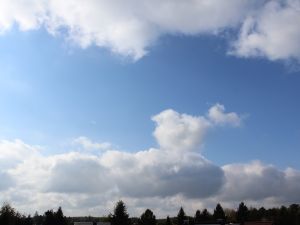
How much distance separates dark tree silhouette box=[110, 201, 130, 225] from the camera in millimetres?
85619

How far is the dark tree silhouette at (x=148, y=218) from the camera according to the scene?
127125mm

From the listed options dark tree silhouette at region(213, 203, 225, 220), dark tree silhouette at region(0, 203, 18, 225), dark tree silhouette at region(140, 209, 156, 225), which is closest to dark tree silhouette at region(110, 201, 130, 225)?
dark tree silhouette at region(0, 203, 18, 225)

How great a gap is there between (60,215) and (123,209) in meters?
30.1

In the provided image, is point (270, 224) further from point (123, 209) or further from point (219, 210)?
point (219, 210)

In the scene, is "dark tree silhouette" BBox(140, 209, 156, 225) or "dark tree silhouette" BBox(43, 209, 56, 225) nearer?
"dark tree silhouette" BBox(43, 209, 56, 225)

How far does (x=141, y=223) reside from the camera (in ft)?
418

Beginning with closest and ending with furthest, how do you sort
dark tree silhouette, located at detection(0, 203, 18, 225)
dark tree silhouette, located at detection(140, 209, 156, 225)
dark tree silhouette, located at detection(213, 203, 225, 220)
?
dark tree silhouette, located at detection(0, 203, 18, 225) → dark tree silhouette, located at detection(140, 209, 156, 225) → dark tree silhouette, located at detection(213, 203, 225, 220)

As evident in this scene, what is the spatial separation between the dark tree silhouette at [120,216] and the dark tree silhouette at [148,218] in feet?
136

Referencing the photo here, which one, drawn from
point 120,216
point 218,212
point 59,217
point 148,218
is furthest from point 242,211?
point 120,216

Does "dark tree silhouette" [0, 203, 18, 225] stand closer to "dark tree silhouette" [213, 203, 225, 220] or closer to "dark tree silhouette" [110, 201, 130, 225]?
"dark tree silhouette" [110, 201, 130, 225]

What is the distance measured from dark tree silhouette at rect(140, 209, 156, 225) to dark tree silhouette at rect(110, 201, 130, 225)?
1629 inches

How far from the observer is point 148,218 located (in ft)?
422

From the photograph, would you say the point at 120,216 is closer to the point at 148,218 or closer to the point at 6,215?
the point at 6,215

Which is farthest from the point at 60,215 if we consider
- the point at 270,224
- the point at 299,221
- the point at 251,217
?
the point at 251,217
